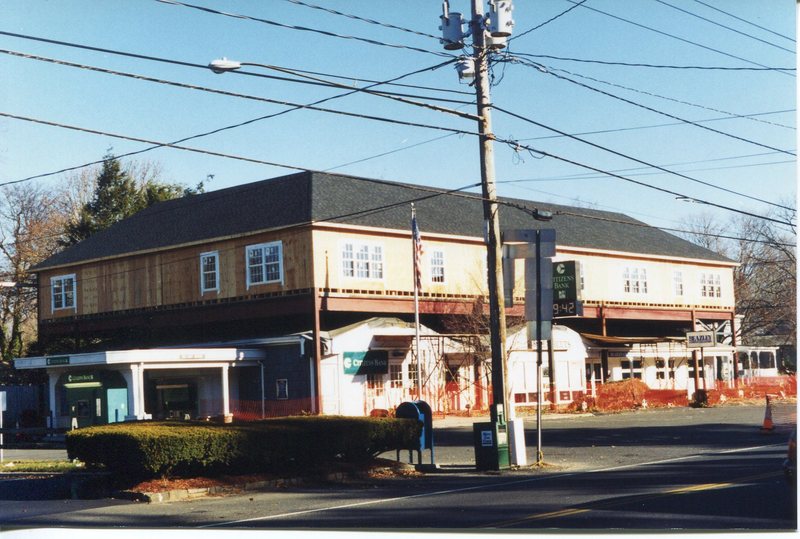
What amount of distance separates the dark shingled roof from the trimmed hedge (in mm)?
15374

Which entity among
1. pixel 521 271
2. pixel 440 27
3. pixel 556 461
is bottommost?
pixel 556 461

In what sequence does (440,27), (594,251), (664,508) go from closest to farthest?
(664,508), (440,27), (594,251)

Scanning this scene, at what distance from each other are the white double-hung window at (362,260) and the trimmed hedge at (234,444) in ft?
56.9

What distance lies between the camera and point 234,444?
62.0 ft

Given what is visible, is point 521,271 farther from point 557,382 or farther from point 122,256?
point 122,256

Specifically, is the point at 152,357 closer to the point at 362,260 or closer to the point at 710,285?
the point at 362,260

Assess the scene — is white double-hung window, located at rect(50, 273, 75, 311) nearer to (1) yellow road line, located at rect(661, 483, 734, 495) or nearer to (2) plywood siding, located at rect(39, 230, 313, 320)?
(2) plywood siding, located at rect(39, 230, 313, 320)

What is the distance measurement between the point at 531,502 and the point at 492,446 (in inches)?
233

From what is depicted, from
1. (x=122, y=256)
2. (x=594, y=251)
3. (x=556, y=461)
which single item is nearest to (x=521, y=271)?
(x=594, y=251)

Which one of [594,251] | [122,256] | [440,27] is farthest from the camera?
[594,251]

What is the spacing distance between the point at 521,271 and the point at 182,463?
3052cm

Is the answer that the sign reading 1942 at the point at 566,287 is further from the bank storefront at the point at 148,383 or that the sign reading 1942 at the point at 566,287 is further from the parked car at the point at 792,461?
the parked car at the point at 792,461

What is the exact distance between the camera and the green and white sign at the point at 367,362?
128 feet

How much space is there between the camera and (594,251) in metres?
50.0
